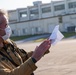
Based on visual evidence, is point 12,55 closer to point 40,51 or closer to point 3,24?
point 3,24

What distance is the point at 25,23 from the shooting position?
91562 mm

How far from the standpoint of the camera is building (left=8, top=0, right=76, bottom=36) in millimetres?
81812

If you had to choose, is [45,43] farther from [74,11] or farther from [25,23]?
[25,23]

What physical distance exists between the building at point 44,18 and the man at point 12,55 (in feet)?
252

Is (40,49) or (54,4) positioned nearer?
(40,49)

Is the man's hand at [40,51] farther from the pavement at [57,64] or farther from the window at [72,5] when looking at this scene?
the window at [72,5]

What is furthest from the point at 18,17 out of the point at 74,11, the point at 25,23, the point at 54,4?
the point at 74,11

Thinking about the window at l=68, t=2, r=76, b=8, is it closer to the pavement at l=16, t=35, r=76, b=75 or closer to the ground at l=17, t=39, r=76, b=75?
the pavement at l=16, t=35, r=76, b=75

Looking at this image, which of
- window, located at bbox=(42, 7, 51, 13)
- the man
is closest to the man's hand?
the man

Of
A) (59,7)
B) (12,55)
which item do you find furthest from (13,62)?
(59,7)

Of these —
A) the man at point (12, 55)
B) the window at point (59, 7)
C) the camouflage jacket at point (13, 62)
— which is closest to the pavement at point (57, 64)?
the camouflage jacket at point (13, 62)

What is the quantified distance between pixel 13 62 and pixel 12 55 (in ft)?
0.32

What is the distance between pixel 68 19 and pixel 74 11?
487cm

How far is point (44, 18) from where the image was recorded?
287 feet
